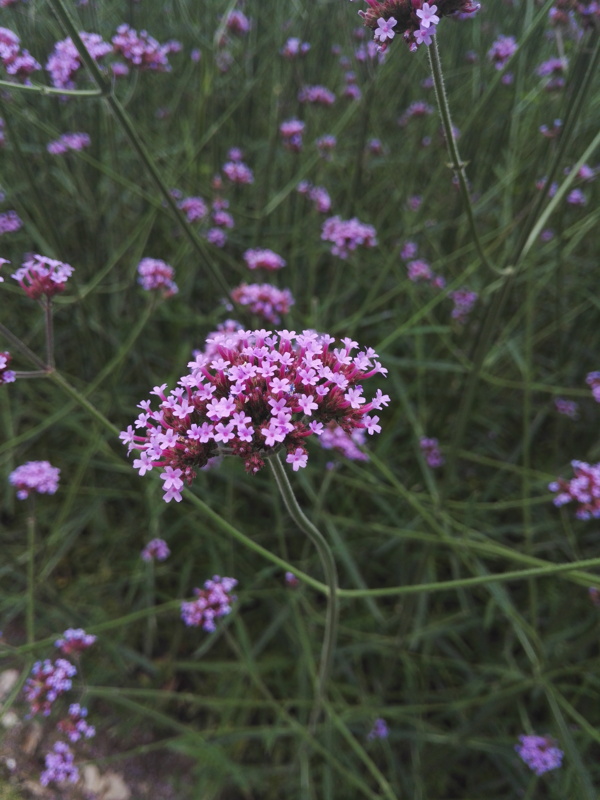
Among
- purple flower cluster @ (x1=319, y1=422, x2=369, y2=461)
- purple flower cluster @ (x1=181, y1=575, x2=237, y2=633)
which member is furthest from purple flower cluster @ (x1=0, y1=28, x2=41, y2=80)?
purple flower cluster @ (x1=181, y1=575, x2=237, y2=633)

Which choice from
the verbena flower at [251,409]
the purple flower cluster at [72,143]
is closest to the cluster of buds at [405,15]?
the verbena flower at [251,409]

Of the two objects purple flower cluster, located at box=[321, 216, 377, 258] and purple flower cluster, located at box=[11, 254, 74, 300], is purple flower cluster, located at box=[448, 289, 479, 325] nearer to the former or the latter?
purple flower cluster, located at box=[321, 216, 377, 258]

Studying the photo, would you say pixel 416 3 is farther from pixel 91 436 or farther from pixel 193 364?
pixel 91 436

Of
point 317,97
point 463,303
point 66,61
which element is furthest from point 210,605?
point 317,97

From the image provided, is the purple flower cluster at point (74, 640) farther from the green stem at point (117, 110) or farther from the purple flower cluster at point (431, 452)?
the purple flower cluster at point (431, 452)

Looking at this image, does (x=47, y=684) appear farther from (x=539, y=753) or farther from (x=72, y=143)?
(x=72, y=143)

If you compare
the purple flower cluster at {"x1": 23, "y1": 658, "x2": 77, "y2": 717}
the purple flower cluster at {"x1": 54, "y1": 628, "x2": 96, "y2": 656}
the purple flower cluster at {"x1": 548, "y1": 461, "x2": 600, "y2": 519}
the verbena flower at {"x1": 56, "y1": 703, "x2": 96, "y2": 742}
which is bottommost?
the verbena flower at {"x1": 56, "y1": 703, "x2": 96, "y2": 742}
